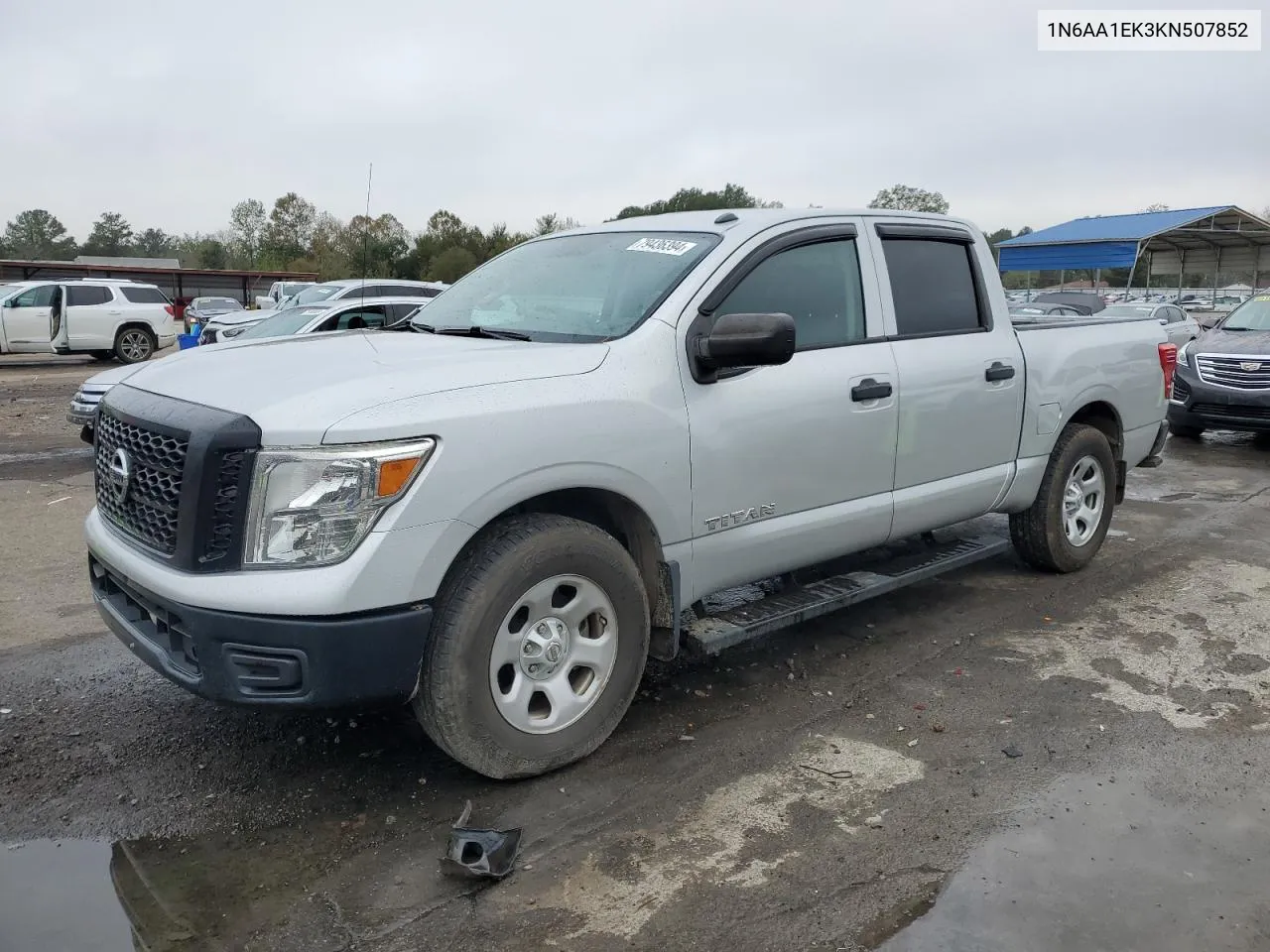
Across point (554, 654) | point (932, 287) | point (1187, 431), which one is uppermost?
point (932, 287)

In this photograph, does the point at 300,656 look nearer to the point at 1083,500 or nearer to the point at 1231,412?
the point at 1083,500

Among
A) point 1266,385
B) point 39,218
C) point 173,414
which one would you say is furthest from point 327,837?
point 39,218

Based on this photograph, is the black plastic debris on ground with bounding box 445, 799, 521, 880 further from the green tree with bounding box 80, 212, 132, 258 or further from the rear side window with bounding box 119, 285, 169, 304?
the green tree with bounding box 80, 212, 132, 258

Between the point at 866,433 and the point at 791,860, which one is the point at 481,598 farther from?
the point at 866,433

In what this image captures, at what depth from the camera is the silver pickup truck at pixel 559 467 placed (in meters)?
2.90

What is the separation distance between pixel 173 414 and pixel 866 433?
2638 mm

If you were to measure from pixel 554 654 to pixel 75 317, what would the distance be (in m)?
20.0

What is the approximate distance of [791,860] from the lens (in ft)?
9.91

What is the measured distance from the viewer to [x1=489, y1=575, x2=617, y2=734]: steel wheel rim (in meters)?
3.28

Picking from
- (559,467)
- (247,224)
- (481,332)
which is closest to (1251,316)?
(481,332)

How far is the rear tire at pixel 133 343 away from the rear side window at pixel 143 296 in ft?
1.84

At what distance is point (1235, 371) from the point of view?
35.1ft

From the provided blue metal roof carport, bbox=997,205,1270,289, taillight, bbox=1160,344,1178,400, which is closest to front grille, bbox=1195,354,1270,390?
taillight, bbox=1160,344,1178,400

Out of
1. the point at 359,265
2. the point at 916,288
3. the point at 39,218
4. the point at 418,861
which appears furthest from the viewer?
the point at 39,218
